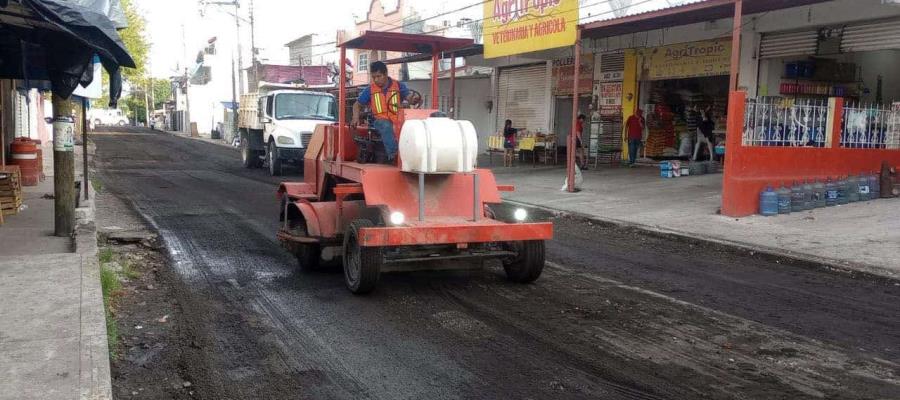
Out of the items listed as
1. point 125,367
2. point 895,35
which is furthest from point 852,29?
point 125,367

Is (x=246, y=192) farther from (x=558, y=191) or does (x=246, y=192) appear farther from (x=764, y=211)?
(x=764, y=211)

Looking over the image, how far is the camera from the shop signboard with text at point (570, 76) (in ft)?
76.1

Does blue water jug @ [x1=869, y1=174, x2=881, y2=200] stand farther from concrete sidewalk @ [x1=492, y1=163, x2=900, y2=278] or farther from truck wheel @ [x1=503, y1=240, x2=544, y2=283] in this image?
truck wheel @ [x1=503, y1=240, x2=544, y2=283]

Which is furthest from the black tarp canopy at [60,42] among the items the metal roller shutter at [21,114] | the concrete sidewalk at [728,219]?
the metal roller shutter at [21,114]

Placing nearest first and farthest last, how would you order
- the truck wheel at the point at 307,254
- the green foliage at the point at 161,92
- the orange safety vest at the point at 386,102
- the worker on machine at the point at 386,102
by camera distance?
the worker on machine at the point at 386,102 → the orange safety vest at the point at 386,102 → the truck wheel at the point at 307,254 → the green foliage at the point at 161,92

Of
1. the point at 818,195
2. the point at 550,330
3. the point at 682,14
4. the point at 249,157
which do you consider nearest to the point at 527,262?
the point at 550,330

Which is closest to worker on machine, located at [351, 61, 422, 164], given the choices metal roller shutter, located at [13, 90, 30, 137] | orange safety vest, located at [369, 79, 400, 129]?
orange safety vest, located at [369, 79, 400, 129]

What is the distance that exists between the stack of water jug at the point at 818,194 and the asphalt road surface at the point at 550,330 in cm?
292

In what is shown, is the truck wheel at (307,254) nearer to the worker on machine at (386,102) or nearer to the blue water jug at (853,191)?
the worker on machine at (386,102)

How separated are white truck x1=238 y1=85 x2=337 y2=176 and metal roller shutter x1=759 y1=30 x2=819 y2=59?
11.8 metres

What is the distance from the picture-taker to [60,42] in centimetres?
833

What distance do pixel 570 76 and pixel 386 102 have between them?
1699 cm

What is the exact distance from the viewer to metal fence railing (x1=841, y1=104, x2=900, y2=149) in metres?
13.4

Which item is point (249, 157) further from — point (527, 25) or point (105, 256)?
point (105, 256)
